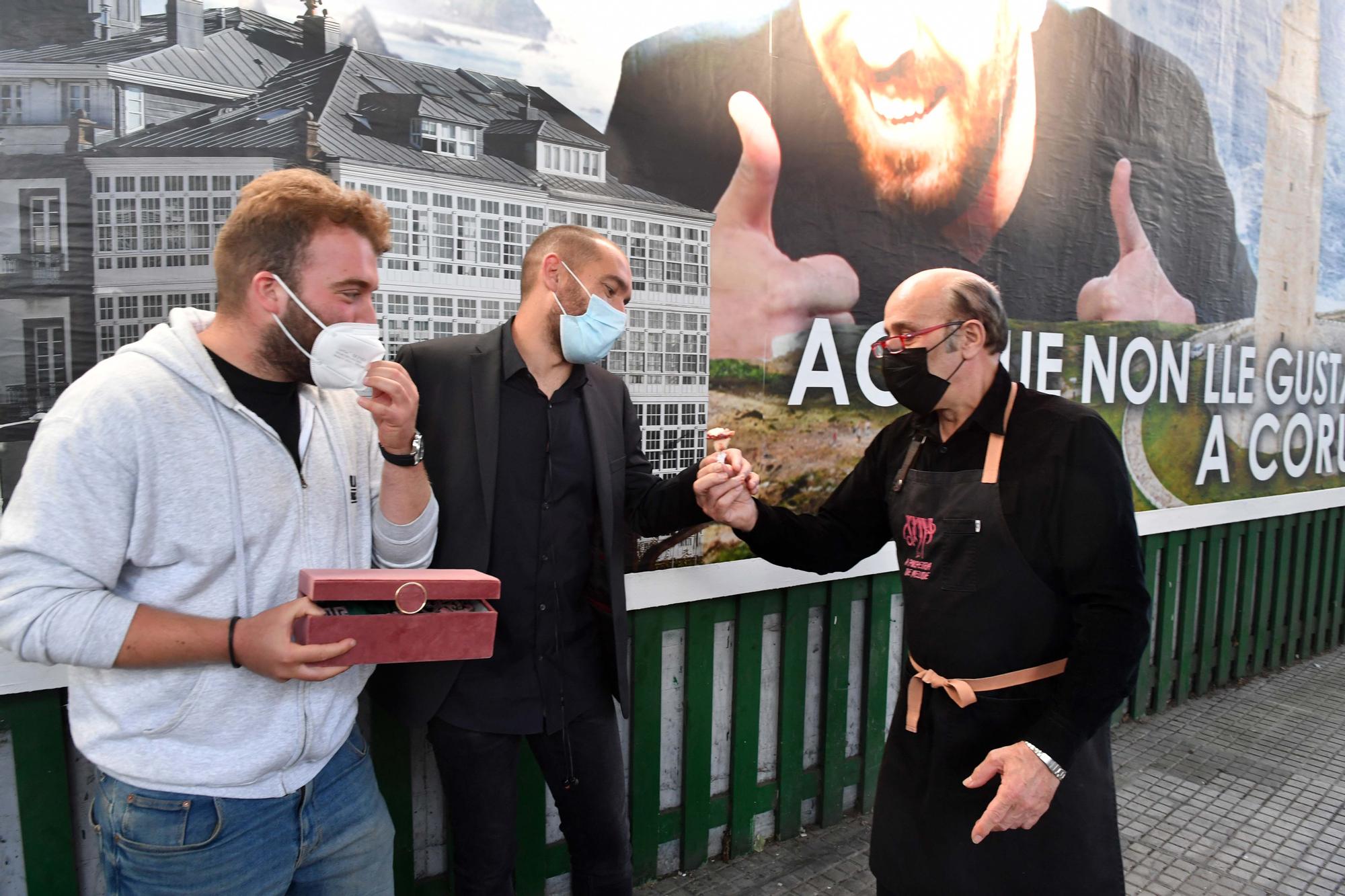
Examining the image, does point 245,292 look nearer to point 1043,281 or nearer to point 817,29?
point 817,29

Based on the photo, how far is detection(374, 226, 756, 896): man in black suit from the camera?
236 centimetres

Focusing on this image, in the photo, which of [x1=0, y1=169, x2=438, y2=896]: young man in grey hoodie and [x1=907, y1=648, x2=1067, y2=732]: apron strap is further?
[x1=907, y1=648, x2=1067, y2=732]: apron strap

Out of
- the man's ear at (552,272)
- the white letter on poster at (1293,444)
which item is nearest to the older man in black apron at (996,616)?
the man's ear at (552,272)

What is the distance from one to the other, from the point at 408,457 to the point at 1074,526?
62.8 inches

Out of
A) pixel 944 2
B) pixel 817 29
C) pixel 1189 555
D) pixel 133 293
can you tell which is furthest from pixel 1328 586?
pixel 133 293

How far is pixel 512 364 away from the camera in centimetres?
246

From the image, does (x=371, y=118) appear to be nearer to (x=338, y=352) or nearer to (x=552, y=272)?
(x=552, y=272)

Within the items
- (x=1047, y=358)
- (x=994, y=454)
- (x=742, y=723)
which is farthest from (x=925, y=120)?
(x=742, y=723)

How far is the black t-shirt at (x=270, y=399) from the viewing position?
1.80 meters

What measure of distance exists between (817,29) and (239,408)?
302 centimetres

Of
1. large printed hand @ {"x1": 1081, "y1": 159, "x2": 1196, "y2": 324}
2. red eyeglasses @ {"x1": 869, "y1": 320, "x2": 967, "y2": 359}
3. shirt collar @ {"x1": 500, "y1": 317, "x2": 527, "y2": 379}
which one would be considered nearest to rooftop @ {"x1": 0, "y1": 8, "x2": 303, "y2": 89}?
shirt collar @ {"x1": 500, "y1": 317, "x2": 527, "y2": 379}

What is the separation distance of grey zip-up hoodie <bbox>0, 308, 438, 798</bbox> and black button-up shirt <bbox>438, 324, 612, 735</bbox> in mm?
525

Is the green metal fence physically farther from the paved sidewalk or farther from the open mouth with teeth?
the open mouth with teeth

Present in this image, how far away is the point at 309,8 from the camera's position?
263cm
